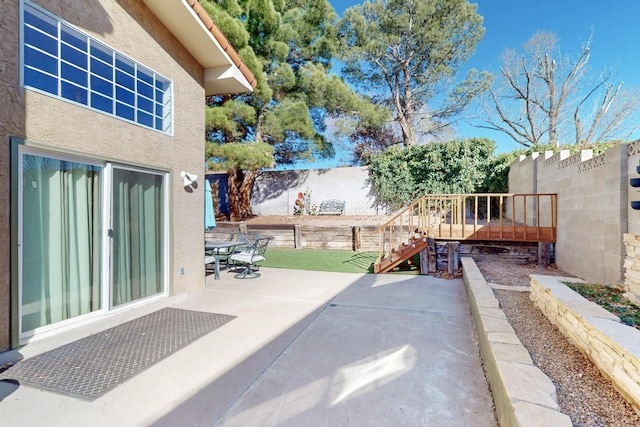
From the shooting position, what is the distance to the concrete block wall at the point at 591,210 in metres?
4.24

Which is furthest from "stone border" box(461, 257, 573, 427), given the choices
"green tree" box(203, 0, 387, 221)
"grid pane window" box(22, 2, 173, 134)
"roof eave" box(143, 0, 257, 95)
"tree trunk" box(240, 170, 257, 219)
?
"tree trunk" box(240, 170, 257, 219)

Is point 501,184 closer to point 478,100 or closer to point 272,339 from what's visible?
point 478,100

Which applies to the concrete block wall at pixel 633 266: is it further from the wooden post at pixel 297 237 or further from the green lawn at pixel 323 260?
the wooden post at pixel 297 237

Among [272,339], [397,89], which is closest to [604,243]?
[272,339]

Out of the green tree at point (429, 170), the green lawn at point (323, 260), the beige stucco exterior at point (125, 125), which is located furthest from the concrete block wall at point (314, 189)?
the beige stucco exterior at point (125, 125)

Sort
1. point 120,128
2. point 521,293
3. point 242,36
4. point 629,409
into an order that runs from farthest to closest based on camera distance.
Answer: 1. point 242,36
2. point 521,293
3. point 120,128
4. point 629,409

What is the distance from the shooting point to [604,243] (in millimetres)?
4543

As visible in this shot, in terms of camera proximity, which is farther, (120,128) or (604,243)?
(604,243)

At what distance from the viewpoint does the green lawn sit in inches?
281

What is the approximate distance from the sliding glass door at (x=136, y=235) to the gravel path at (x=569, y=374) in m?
4.63

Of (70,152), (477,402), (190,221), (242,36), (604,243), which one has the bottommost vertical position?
(477,402)

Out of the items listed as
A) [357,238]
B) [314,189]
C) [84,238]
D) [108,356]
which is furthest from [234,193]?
[108,356]

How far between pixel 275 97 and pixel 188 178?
9.50 metres

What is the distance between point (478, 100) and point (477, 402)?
18.8 meters
